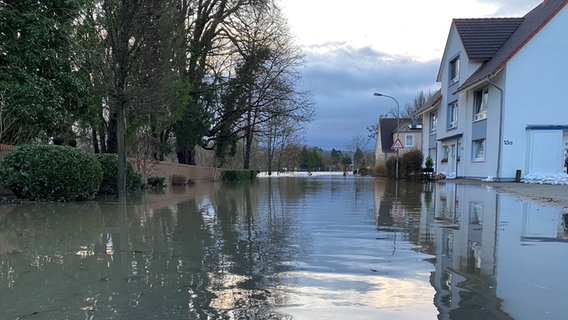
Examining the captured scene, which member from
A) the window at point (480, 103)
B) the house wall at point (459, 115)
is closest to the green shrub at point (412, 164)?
the house wall at point (459, 115)

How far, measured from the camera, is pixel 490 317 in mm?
3301

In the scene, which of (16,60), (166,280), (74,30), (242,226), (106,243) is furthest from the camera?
(74,30)

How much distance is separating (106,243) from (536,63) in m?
23.4

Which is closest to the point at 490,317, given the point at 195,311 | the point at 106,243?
the point at 195,311

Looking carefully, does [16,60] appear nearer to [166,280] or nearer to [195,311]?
[166,280]

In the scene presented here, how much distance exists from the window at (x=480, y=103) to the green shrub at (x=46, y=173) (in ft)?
72.3

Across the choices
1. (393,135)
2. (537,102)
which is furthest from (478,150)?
(393,135)

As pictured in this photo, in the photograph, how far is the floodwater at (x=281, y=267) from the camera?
350 cm

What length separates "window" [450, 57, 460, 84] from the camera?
29447mm

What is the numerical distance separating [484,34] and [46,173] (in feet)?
87.7

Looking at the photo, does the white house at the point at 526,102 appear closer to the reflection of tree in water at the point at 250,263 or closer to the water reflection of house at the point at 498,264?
the water reflection of house at the point at 498,264

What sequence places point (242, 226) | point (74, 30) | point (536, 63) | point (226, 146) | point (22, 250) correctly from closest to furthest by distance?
point (22, 250) → point (242, 226) → point (74, 30) → point (536, 63) → point (226, 146)

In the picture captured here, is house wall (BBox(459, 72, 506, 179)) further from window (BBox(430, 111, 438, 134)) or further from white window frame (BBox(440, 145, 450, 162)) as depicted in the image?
window (BBox(430, 111, 438, 134))

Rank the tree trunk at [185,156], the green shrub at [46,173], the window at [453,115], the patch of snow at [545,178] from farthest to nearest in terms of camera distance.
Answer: the tree trunk at [185,156]
the window at [453,115]
the patch of snow at [545,178]
the green shrub at [46,173]
